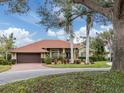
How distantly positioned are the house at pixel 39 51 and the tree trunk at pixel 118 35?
43.4 m

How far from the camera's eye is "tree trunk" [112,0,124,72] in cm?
1067

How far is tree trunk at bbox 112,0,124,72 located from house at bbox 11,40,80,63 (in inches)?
1710

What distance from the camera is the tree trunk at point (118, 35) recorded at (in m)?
10.7

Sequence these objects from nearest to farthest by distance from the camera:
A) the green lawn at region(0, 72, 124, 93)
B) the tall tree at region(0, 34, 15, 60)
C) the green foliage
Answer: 1. the green lawn at region(0, 72, 124, 93)
2. the tall tree at region(0, 34, 15, 60)
3. the green foliage

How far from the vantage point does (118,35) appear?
10.8m

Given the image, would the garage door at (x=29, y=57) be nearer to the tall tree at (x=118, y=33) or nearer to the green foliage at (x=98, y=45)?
the green foliage at (x=98, y=45)

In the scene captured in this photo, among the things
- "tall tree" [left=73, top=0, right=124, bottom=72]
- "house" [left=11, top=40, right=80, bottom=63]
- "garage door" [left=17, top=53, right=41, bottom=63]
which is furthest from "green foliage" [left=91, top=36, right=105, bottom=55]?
"tall tree" [left=73, top=0, right=124, bottom=72]

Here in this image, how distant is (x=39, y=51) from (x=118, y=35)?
43.6 metres

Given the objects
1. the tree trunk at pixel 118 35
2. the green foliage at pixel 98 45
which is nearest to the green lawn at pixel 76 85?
the tree trunk at pixel 118 35

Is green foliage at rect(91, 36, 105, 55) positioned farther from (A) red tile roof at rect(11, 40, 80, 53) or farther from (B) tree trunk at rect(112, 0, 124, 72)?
(B) tree trunk at rect(112, 0, 124, 72)

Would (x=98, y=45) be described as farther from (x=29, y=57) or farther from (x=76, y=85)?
(x=76, y=85)

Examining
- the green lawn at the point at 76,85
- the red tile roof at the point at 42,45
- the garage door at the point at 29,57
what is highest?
the red tile roof at the point at 42,45

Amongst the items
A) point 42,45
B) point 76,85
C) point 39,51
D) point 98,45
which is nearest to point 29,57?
point 39,51

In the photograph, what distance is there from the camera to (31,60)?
182 ft
